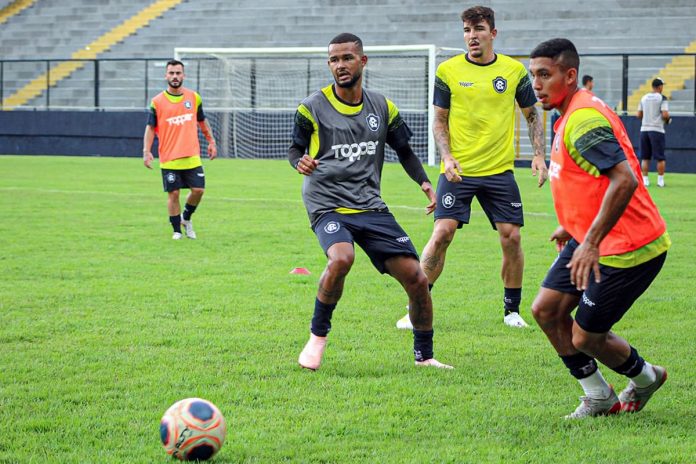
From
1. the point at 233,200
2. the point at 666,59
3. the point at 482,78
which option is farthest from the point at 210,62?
the point at 482,78

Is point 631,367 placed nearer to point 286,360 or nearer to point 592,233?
point 592,233

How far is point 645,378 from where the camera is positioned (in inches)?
213

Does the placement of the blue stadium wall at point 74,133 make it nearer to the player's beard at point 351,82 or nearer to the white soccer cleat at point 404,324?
the white soccer cleat at point 404,324

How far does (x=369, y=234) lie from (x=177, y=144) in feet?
25.5

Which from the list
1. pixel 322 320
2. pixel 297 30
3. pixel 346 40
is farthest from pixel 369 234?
pixel 297 30

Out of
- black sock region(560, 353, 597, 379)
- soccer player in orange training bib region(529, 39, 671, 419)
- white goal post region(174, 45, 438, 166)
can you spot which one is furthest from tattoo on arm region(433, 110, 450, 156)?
white goal post region(174, 45, 438, 166)

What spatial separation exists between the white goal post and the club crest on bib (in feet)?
80.8

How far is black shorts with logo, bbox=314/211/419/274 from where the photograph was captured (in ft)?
21.6

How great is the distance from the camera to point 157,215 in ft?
53.4

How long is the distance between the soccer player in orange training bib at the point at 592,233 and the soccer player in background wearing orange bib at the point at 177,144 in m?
8.75

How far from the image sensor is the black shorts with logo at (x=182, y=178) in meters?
13.8

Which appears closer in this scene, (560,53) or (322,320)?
(560,53)

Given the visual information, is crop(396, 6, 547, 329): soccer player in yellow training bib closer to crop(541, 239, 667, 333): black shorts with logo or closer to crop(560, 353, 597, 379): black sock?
crop(560, 353, 597, 379): black sock

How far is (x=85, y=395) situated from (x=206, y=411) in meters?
1.36
